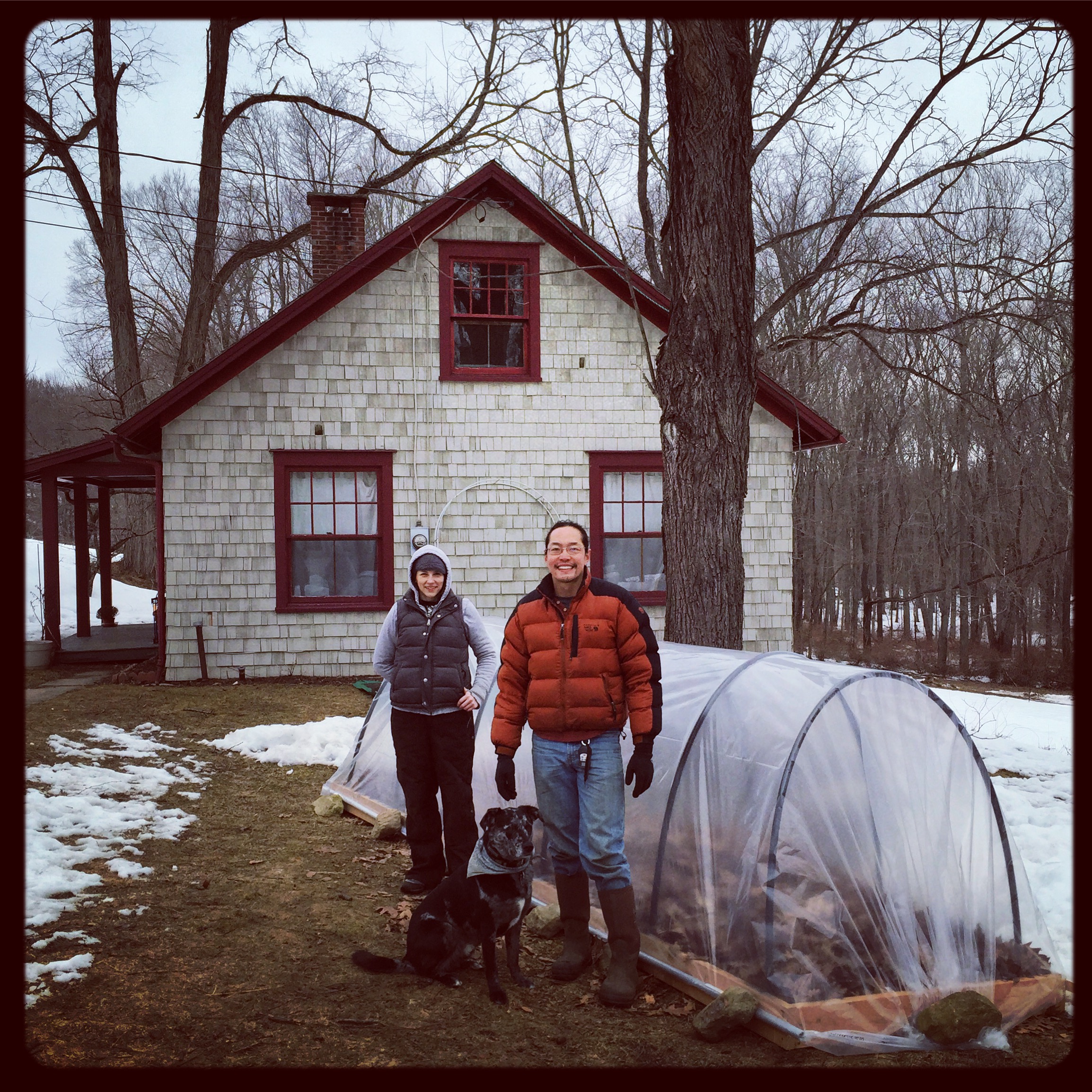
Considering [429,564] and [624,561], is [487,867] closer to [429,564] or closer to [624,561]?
[429,564]

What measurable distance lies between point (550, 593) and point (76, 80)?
63.9 ft

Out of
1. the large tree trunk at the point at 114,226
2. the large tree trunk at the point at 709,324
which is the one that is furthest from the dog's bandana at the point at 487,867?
the large tree trunk at the point at 114,226

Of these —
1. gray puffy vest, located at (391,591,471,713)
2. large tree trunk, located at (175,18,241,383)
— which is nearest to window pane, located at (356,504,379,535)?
gray puffy vest, located at (391,591,471,713)

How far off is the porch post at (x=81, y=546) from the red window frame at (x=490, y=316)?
7.89 m

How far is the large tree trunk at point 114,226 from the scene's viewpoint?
18.9 metres

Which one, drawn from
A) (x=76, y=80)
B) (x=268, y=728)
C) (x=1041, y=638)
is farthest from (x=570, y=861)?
Result: (x=1041, y=638)

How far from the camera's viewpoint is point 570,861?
4.75m

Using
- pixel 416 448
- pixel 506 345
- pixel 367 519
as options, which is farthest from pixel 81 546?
pixel 506 345

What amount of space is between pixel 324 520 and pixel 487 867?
9.05m

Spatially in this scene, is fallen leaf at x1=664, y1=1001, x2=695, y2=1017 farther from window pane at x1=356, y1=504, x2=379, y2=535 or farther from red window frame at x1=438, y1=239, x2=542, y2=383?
red window frame at x1=438, y1=239, x2=542, y2=383

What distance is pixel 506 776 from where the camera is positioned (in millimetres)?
4754

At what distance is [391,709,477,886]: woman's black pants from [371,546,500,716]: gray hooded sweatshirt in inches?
7.3
